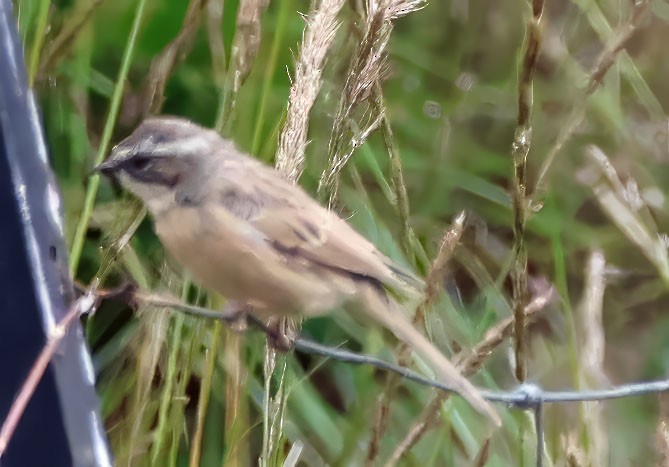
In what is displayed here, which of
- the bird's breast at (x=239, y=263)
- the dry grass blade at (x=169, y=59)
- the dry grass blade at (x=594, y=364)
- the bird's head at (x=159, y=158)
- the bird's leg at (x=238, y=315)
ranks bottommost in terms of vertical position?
the dry grass blade at (x=594, y=364)

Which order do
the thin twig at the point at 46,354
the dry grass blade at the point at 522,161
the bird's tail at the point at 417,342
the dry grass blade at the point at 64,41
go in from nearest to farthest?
the thin twig at the point at 46,354 < the dry grass blade at the point at 522,161 < the bird's tail at the point at 417,342 < the dry grass blade at the point at 64,41

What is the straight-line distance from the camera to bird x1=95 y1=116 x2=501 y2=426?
64 centimetres

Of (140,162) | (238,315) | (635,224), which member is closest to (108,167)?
(140,162)

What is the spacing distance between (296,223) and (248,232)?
0.13 feet

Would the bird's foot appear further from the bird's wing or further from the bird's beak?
the bird's beak

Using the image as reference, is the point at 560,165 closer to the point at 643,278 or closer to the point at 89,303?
the point at 643,278

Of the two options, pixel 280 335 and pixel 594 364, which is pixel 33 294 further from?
pixel 594 364

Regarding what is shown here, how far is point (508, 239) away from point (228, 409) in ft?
1.76

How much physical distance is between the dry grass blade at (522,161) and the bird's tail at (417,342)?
0.13ft

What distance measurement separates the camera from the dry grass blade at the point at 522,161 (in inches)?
21.5

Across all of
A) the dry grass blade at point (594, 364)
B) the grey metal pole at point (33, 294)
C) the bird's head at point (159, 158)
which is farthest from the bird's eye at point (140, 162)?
the dry grass blade at point (594, 364)

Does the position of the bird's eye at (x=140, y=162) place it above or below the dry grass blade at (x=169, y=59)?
below

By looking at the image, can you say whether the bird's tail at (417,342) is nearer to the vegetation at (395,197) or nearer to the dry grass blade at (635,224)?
the vegetation at (395,197)

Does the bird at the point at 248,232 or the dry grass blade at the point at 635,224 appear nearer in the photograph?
the bird at the point at 248,232
